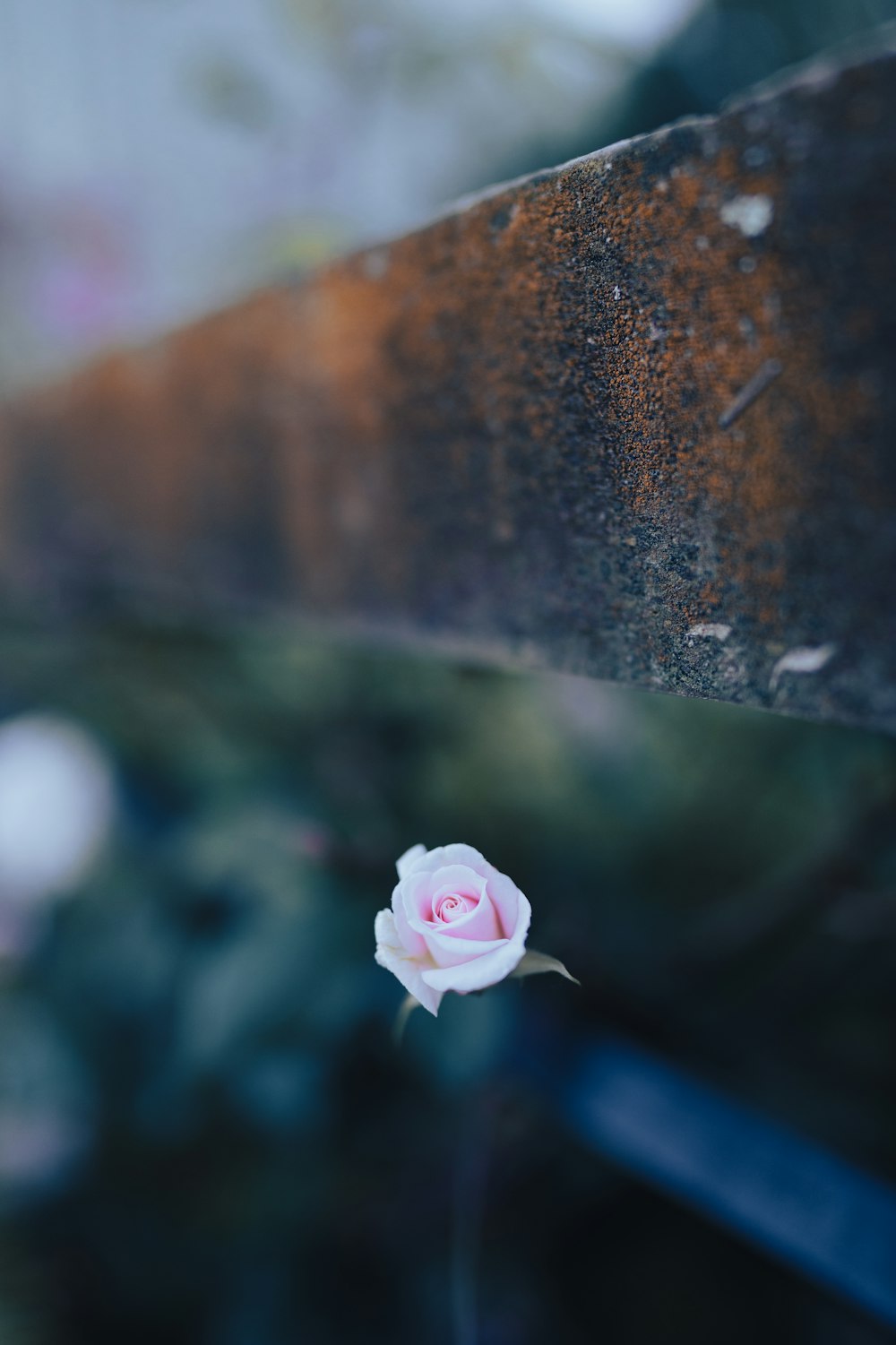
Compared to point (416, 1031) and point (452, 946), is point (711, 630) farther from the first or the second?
point (416, 1031)

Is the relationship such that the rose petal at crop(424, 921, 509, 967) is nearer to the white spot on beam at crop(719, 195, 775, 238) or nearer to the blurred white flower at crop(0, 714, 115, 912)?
the white spot on beam at crop(719, 195, 775, 238)

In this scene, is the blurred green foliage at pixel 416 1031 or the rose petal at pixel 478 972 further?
the blurred green foliage at pixel 416 1031

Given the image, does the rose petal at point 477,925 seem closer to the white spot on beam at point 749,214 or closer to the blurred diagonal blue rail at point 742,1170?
the white spot on beam at point 749,214

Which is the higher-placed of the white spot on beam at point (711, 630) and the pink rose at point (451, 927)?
the white spot on beam at point (711, 630)

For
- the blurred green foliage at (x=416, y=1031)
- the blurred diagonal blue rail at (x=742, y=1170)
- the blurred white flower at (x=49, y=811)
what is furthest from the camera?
the blurred white flower at (x=49, y=811)

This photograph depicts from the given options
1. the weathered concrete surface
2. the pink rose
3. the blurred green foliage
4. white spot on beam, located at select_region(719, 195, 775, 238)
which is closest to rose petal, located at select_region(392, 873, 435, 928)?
the pink rose

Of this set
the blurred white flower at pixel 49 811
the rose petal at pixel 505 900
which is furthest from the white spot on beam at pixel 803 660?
the blurred white flower at pixel 49 811
